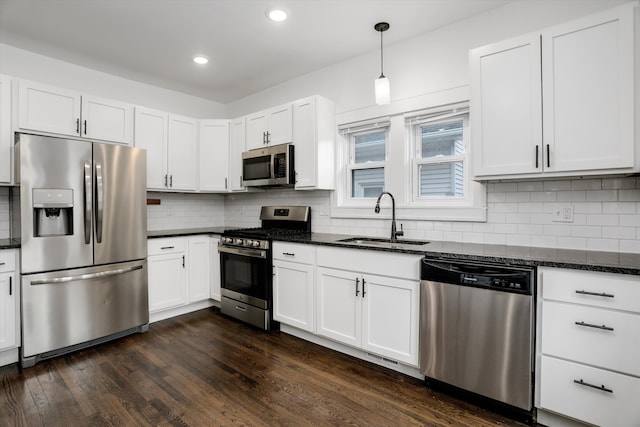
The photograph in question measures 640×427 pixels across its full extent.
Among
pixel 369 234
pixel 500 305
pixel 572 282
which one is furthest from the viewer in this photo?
pixel 369 234

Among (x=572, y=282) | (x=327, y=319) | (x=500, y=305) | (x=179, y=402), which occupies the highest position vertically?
(x=572, y=282)

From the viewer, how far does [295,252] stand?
3.01 m

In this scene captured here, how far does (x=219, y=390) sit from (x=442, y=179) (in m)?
2.38

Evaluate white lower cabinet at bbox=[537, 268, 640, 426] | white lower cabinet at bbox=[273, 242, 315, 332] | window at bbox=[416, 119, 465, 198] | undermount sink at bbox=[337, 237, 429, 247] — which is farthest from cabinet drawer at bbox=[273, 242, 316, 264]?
white lower cabinet at bbox=[537, 268, 640, 426]

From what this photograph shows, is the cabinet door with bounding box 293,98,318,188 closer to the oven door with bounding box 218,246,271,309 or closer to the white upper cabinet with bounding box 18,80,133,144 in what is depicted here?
the oven door with bounding box 218,246,271,309

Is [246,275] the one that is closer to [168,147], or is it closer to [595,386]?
[168,147]

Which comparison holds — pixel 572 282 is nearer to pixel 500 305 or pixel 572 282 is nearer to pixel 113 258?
pixel 500 305

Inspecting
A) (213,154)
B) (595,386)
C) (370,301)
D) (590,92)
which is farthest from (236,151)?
(595,386)

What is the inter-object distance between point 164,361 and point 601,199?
10.9 ft

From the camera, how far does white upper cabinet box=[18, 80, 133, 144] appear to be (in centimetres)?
284

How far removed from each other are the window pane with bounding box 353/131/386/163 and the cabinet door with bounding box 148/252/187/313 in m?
2.22

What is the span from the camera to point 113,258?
3.01m

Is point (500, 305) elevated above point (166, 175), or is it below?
below

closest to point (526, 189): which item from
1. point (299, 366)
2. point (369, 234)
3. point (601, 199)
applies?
point (601, 199)
